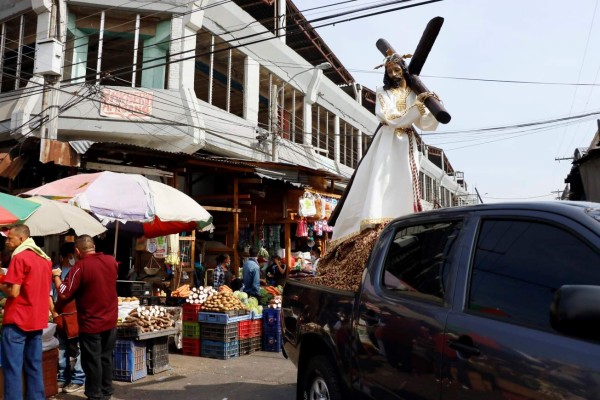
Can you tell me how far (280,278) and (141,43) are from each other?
8.38 metres

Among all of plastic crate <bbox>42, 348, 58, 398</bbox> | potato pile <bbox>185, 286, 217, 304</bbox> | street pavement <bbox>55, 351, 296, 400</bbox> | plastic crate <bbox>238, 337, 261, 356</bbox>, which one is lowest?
street pavement <bbox>55, 351, 296, 400</bbox>

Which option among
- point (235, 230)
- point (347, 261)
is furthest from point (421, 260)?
point (235, 230)

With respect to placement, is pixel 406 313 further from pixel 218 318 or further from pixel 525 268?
pixel 218 318

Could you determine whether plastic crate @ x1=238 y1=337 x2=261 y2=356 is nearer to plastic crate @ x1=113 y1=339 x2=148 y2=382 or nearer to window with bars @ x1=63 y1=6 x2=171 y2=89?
plastic crate @ x1=113 y1=339 x2=148 y2=382

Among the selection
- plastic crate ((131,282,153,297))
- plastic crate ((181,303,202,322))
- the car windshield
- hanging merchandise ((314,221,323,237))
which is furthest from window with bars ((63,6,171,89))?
the car windshield

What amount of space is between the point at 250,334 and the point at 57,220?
351cm

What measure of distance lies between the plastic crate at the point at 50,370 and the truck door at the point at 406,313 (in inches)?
Answer: 151

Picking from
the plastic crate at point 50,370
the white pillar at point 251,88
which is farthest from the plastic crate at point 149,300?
the white pillar at point 251,88

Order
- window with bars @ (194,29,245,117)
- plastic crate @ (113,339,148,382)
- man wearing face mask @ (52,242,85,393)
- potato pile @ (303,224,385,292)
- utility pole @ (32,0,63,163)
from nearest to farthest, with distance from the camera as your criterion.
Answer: potato pile @ (303,224,385,292) < man wearing face mask @ (52,242,85,393) < plastic crate @ (113,339,148,382) < utility pole @ (32,0,63,163) < window with bars @ (194,29,245,117)

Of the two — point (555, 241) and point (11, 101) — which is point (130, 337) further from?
point (11, 101)

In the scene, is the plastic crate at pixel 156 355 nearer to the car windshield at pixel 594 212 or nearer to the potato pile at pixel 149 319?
the potato pile at pixel 149 319

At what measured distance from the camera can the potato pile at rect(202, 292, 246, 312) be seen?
7.69 metres

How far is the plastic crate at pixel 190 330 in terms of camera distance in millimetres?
7832

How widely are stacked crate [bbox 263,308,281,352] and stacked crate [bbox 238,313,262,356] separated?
0.10m
